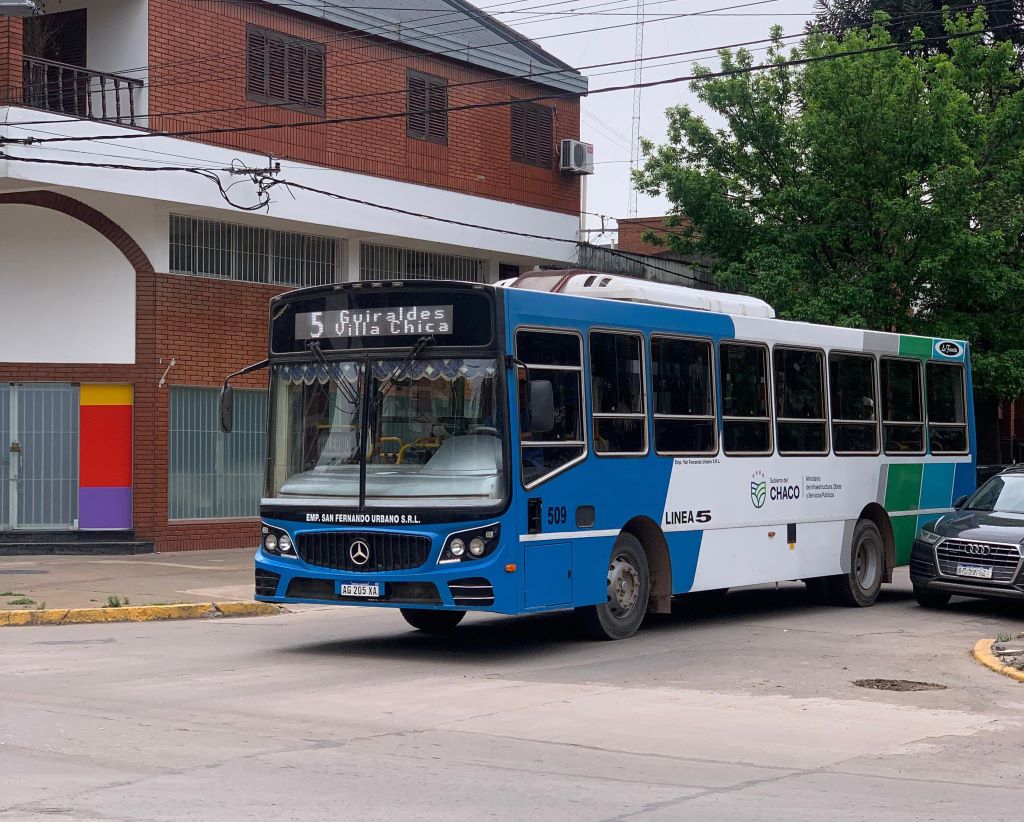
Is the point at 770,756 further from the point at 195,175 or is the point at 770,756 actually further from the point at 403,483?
the point at 195,175

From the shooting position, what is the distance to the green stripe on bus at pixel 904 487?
1730 centimetres

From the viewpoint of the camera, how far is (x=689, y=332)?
13.9 metres

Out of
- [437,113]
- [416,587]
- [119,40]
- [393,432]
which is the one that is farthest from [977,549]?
[437,113]

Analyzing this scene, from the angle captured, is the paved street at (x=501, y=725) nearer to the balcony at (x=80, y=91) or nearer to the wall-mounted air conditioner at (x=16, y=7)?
the wall-mounted air conditioner at (x=16, y=7)

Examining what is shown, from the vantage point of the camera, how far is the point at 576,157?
30703mm

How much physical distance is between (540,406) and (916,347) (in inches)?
306

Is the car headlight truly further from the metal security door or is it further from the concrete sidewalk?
the metal security door

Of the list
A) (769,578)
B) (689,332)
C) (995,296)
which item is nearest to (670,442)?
(689,332)

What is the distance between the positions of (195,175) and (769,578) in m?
11.7

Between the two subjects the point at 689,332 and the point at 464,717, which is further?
the point at 689,332

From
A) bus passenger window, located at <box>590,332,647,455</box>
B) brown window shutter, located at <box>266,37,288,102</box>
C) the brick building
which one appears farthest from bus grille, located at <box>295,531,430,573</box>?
brown window shutter, located at <box>266,37,288,102</box>

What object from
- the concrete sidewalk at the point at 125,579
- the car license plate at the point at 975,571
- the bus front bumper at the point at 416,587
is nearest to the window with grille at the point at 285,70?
the concrete sidewalk at the point at 125,579

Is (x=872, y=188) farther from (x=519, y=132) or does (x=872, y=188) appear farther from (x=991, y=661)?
(x=991, y=661)

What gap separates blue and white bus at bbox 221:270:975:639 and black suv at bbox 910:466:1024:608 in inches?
65.5
